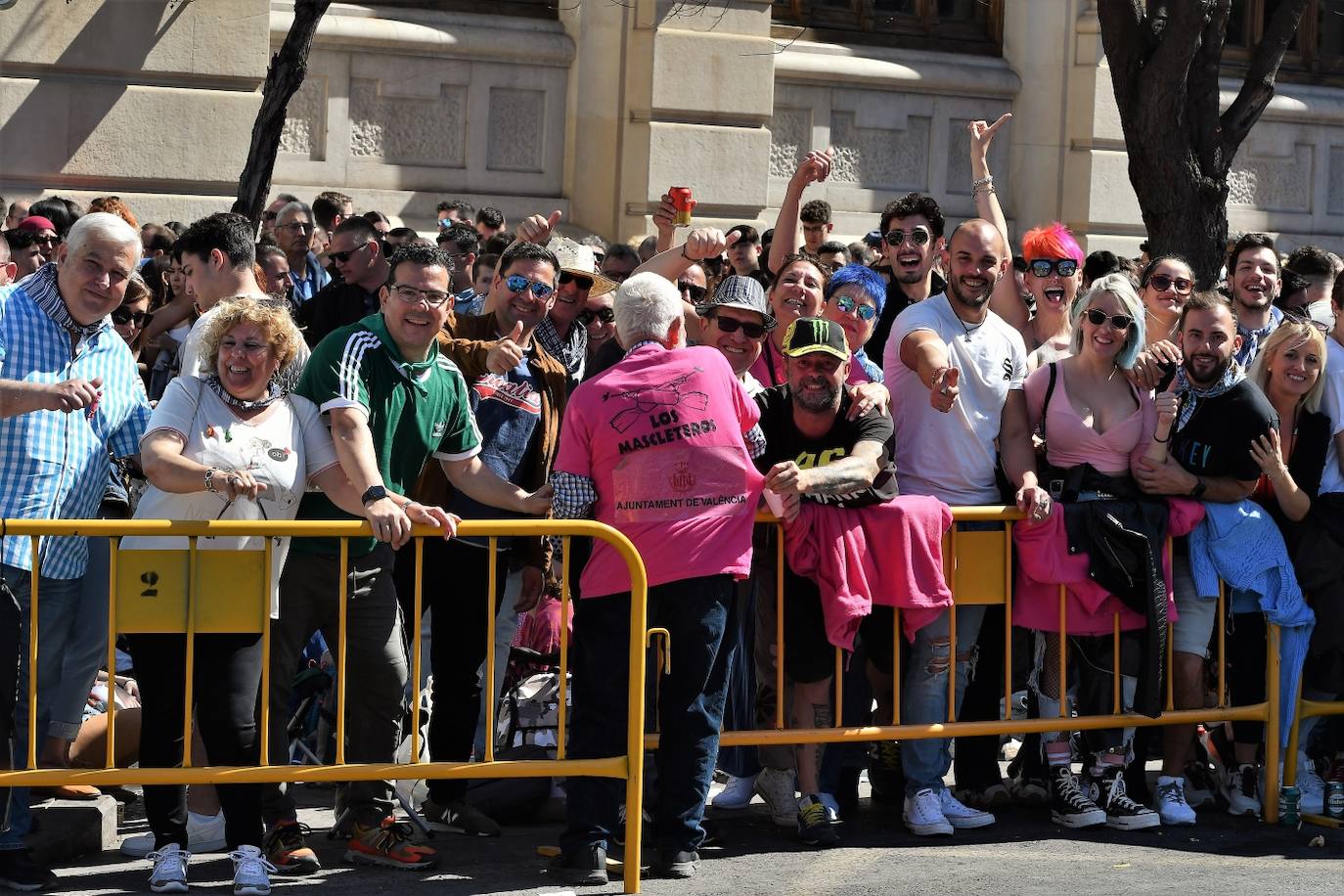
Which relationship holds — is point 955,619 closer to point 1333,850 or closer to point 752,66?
point 1333,850

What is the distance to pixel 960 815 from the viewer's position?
24.0 ft

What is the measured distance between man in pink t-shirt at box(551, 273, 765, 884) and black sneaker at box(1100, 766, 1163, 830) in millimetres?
1801

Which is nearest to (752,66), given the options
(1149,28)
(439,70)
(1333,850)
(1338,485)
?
(439,70)

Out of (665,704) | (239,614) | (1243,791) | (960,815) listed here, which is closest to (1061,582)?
(960,815)

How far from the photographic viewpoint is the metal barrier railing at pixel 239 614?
5984mm

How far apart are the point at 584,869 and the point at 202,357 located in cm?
212

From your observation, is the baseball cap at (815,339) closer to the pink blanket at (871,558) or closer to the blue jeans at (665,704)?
the pink blanket at (871,558)

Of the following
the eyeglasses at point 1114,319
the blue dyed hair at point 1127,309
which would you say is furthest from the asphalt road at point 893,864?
the eyeglasses at point 1114,319

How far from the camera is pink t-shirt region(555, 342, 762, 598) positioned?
21.0 feet

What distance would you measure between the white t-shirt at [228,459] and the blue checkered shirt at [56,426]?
0.32 meters

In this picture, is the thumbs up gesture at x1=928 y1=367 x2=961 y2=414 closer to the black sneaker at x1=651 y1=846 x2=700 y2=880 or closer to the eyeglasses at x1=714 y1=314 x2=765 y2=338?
the eyeglasses at x1=714 y1=314 x2=765 y2=338

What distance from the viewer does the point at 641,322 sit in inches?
258

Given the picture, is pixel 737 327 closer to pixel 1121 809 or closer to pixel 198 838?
pixel 1121 809

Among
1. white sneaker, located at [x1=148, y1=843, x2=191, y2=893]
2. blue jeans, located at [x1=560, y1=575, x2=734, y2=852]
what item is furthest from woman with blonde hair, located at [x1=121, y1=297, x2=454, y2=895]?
blue jeans, located at [x1=560, y1=575, x2=734, y2=852]
